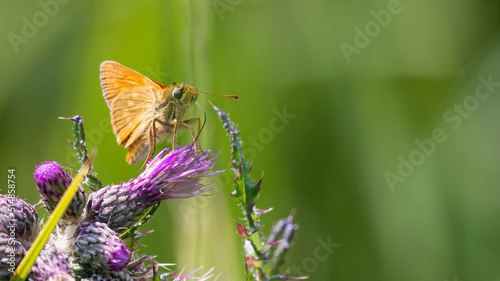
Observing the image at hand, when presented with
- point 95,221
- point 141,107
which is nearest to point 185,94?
point 141,107

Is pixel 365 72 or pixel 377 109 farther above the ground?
pixel 365 72

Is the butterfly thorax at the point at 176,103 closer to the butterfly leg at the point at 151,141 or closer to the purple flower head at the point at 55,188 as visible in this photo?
the butterfly leg at the point at 151,141

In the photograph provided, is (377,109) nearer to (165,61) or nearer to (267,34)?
(267,34)

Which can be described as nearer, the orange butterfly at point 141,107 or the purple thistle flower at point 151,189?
the purple thistle flower at point 151,189

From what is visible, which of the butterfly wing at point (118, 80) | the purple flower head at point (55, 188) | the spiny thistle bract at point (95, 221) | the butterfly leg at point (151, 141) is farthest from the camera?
the butterfly wing at point (118, 80)

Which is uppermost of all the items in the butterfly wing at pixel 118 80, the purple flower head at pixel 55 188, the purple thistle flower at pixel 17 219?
the butterfly wing at pixel 118 80

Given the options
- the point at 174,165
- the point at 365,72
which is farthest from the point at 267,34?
the point at 174,165

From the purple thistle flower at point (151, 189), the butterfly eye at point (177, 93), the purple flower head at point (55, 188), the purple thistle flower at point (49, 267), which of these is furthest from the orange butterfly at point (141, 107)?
the purple thistle flower at point (49, 267)
